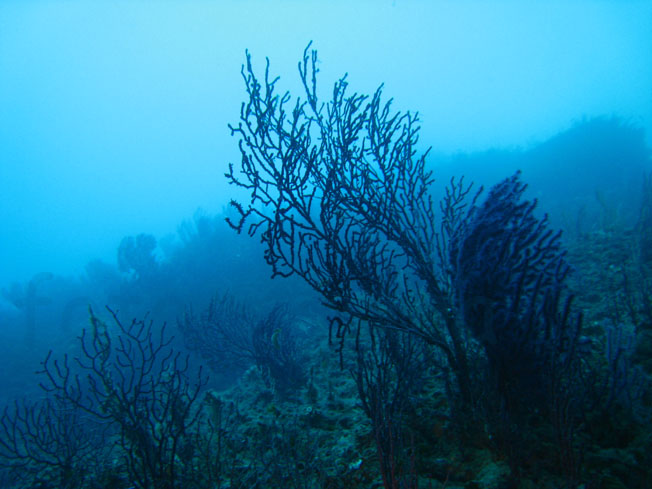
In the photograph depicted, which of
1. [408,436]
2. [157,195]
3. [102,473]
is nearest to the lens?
[408,436]

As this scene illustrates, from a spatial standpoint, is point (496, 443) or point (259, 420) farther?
point (259, 420)

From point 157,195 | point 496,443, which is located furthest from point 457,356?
point 157,195

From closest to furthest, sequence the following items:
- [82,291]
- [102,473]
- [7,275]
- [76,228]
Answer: [102,473], [82,291], [7,275], [76,228]

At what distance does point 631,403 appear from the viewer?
251cm

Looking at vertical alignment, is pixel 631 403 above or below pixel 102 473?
below

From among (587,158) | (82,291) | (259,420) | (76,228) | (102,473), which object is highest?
(76,228)

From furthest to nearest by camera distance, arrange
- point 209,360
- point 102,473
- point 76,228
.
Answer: point 76,228, point 209,360, point 102,473

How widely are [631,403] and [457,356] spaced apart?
Answer: 4.44 feet

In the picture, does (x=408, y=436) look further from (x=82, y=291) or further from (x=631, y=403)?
(x=82, y=291)

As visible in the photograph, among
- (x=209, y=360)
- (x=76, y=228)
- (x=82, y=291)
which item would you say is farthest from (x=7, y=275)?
(x=209, y=360)

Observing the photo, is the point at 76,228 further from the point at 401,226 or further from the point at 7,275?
the point at 401,226

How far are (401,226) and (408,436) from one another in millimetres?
2181

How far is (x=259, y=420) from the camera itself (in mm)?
4281

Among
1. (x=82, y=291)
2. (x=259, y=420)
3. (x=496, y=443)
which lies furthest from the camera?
(x=82, y=291)
